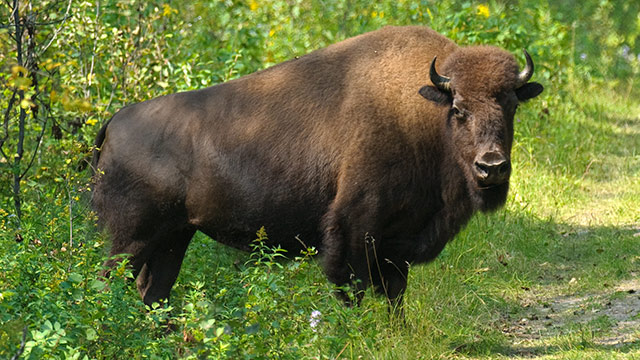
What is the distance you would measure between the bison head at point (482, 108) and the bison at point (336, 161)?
0.01 meters

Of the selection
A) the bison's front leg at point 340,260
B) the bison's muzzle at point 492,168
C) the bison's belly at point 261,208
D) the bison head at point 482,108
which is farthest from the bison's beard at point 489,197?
the bison's belly at point 261,208

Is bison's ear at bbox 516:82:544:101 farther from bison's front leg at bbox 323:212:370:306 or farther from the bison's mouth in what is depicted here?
bison's front leg at bbox 323:212:370:306

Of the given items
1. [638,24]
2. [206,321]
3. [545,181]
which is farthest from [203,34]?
[638,24]

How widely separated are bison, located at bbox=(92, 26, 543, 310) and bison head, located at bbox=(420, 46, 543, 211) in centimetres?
1

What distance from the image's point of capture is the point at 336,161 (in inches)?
255

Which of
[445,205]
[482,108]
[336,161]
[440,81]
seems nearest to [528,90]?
[482,108]

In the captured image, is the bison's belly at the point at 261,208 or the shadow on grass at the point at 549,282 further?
the bison's belly at the point at 261,208

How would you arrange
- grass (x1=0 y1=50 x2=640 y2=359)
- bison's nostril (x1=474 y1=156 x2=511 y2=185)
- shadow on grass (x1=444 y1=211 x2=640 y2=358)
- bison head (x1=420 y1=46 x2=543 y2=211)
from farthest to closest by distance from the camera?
shadow on grass (x1=444 y1=211 x2=640 y2=358) < bison head (x1=420 y1=46 x2=543 y2=211) < bison's nostril (x1=474 y1=156 x2=511 y2=185) < grass (x1=0 y1=50 x2=640 y2=359)

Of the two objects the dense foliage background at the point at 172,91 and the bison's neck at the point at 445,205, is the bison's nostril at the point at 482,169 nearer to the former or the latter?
the bison's neck at the point at 445,205

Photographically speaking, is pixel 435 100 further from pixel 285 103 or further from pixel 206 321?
pixel 206 321

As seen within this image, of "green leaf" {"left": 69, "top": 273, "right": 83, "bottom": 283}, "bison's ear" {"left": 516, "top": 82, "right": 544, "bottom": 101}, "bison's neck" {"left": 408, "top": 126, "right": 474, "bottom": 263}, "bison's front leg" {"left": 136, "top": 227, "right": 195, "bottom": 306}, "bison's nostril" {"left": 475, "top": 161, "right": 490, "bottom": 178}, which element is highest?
"green leaf" {"left": 69, "top": 273, "right": 83, "bottom": 283}

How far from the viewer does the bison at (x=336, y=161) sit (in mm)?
6344

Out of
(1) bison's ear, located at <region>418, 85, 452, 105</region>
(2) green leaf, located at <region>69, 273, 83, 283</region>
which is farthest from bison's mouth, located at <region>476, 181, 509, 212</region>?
(2) green leaf, located at <region>69, 273, 83, 283</region>

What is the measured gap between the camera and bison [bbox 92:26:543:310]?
6.34 m
